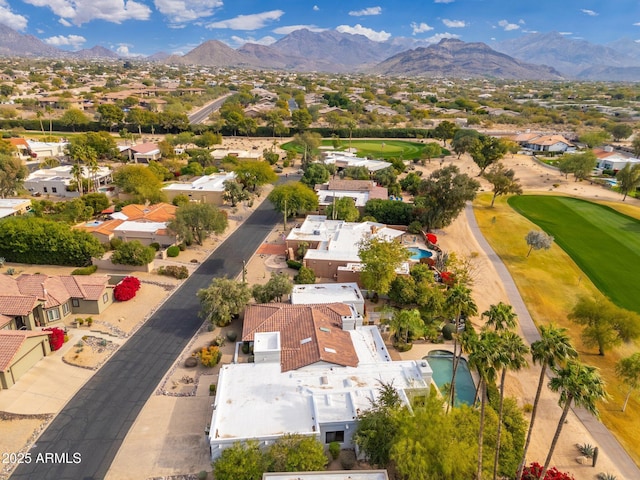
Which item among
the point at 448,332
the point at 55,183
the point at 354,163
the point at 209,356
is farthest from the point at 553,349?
the point at 55,183

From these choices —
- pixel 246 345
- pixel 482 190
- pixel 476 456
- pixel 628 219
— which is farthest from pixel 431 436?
pixel 482 190

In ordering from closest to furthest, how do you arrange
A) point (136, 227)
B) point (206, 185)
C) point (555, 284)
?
1. point (555, 284)
2. point (136, 227)
3. point (206, 185)

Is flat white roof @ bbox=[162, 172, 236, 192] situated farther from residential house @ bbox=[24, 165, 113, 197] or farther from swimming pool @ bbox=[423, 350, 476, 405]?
swimming pool @ bbox=[423, 350, 476, 405]

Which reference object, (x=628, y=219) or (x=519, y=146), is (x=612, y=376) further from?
(x=519, y=146)

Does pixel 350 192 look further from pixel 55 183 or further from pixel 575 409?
pixel 55 183

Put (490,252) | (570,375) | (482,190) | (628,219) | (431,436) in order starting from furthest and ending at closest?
(482,190)
(628,219)
(490,252)
(431,436)
(570,375)

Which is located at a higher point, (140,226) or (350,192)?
(350,192)
